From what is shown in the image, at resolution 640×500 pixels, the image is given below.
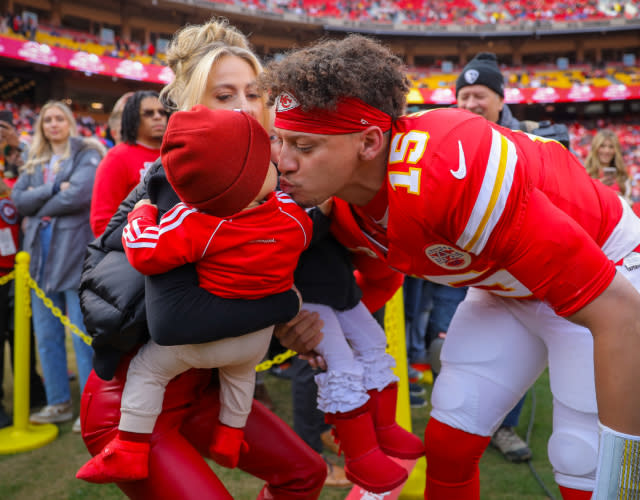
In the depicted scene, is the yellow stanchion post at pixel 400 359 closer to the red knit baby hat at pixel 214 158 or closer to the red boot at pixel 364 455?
the red boot at pixel 364 455

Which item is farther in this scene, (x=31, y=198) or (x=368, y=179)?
(x=31, y=198)

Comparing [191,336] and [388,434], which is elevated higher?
[191,336]

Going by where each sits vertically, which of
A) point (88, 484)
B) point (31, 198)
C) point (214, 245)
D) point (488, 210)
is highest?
point (488, 210)

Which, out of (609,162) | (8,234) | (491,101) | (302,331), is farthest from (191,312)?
(609,162)

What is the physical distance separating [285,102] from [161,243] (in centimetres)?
55

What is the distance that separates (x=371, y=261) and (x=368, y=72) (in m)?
0.85

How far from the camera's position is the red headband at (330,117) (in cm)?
145

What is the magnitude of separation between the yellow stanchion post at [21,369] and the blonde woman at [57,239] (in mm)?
217

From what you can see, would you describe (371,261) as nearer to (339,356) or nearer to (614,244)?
(339,356)

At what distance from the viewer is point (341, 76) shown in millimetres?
1414

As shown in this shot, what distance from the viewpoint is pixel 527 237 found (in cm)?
130

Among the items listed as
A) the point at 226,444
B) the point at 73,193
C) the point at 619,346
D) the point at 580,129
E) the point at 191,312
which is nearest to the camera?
the point at 619,346

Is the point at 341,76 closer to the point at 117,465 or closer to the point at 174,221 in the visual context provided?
the point at 174,221

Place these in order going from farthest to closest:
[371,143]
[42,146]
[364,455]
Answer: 1. [42,146]
2. [364,455]
3. [371,143]
